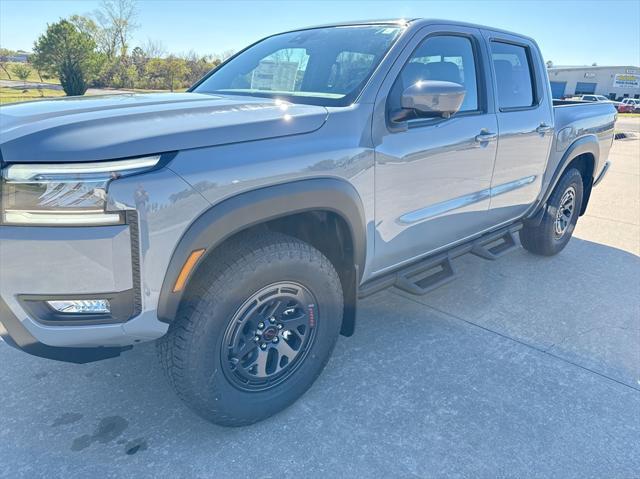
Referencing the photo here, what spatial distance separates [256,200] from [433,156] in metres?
1.24

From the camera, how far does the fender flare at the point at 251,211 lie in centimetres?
181

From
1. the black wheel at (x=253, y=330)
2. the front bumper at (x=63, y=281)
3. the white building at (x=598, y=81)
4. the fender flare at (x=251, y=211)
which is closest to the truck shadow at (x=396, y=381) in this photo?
the black wheel at (x=253, y=330)

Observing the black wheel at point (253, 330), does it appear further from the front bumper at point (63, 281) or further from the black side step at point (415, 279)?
the black side step at point (415, 279)

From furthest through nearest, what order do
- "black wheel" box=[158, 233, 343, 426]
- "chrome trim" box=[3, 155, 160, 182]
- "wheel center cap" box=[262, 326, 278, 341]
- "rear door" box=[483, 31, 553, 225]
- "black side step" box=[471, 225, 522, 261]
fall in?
"black side step" box=[471, 225, 522, 261], "rear door" box=[483, 31, 553, 225], "wheel center cap" box=[262, 326, 278, 341], "black wheel" box=[158, 233, 343, 426], "chrome trim" box=[3, 155, 160, 182]

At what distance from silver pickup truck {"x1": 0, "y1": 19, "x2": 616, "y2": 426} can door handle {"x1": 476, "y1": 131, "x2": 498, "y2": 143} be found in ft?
0.05

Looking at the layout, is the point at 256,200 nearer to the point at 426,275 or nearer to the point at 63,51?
the point at 426,275

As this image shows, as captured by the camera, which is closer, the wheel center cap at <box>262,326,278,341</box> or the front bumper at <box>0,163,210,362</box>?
the front bumper at <box>0,163,210,362</box>

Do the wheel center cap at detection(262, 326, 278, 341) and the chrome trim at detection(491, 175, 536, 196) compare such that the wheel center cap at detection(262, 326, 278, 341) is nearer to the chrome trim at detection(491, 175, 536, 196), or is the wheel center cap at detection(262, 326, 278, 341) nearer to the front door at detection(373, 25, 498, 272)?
the front door at detection(373, 25, 498, 272)

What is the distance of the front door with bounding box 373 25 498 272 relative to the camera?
2510 millimetres

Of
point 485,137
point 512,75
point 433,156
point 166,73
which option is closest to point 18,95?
point 166,73

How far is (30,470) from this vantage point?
2.05 m

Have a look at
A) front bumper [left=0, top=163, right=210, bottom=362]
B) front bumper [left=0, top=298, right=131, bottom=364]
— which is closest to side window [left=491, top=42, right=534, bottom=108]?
front bumper [left=0, top=163, right=210, bottom=362]

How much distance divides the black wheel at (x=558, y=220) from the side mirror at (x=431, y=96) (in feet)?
8.53

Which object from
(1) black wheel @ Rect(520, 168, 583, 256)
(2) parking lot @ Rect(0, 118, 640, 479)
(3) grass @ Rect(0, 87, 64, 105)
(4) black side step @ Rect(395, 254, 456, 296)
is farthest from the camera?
(3) grass @ Rect(0, 87, 64, 105)
